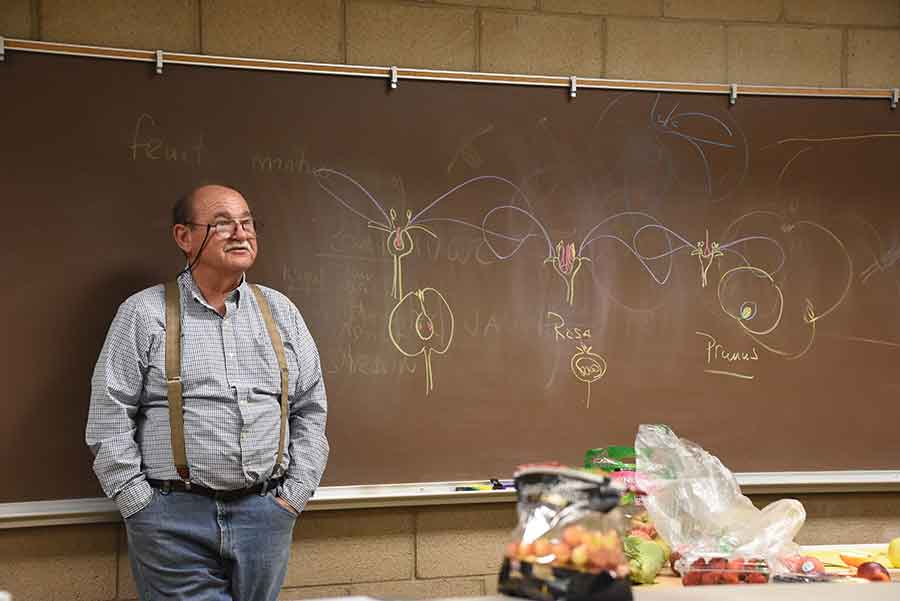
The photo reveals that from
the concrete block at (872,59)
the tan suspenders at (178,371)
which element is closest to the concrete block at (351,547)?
the tan suspenders at (178,371)

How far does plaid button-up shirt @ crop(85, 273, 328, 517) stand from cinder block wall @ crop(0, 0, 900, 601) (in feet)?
1.75

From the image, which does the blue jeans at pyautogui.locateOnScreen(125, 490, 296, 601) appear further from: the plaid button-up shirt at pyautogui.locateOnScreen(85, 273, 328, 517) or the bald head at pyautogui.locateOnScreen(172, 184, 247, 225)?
the bald head at pyautogui.locateOnScreen(172, 184, 247, 225)

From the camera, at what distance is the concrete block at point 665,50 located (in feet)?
10.5

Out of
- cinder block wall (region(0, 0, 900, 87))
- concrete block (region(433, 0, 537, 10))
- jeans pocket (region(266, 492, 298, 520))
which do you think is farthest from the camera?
concrete block (region(433, 0, 537, 10))

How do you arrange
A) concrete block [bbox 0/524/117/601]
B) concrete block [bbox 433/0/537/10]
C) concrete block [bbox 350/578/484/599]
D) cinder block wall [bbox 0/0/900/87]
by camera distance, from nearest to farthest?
concrete block [bbox 0/524/117/601] < cinder block wall [bbox 0/0/900/87] < concrete block [bbox 350/578/484/599] < concrete block [bbox 433/0/537/10]

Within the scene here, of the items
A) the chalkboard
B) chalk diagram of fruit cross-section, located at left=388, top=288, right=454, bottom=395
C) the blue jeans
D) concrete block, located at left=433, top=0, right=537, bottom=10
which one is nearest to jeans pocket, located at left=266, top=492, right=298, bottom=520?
the blue jeans

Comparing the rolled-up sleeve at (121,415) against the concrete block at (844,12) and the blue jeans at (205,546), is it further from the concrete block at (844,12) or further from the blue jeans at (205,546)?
the concrete block at (844,12)

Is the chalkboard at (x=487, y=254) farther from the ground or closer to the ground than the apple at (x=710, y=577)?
farther from the ground

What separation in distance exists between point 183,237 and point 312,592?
3.99 ft

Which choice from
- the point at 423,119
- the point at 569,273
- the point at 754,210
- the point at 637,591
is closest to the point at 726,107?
the point at 754,210

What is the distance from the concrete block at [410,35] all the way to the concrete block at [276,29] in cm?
6

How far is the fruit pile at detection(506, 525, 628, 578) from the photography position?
1284 millimetres

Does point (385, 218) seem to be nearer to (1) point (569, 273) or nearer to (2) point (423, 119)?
(2) point (423, 119)

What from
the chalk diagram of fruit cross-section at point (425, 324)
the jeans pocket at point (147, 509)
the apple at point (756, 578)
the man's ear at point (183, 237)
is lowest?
the apple at point (756, 578)
